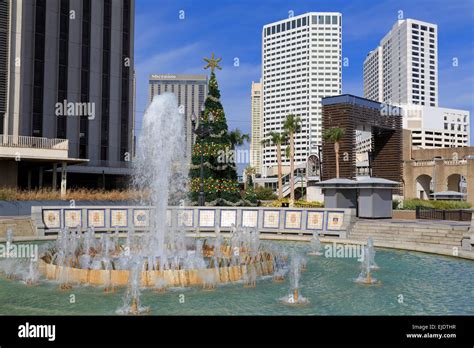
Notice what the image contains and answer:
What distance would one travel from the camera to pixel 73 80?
47.2 metres

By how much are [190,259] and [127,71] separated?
1735 inches

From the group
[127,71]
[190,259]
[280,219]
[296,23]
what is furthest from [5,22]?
[296,23]

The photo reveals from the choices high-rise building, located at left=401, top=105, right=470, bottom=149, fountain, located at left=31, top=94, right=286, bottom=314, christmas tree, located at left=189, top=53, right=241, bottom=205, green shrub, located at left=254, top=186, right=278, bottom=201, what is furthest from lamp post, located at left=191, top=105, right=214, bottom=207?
high-rise building, located at left=401, top=105, right=470, bottom=149

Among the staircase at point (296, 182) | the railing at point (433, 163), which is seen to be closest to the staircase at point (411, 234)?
the staircase at point (296, 182)

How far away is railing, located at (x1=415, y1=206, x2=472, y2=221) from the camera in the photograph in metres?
24.5

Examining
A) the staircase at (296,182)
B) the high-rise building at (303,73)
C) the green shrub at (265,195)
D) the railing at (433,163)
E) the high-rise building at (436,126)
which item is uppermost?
the high-rise building at (303,73)

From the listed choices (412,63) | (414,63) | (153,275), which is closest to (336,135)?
(153,275)

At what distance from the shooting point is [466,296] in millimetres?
10211

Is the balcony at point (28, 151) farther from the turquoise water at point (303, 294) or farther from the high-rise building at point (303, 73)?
the high-rise building at point (303, 73)

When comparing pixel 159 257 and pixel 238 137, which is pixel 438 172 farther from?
pixel 159 257

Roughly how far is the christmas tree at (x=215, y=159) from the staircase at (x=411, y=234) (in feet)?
34.9

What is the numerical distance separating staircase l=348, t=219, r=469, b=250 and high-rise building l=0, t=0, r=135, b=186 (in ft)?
94.8

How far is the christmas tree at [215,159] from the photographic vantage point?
29641 mm

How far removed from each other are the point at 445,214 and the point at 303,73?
159583mm
